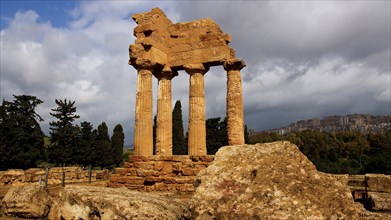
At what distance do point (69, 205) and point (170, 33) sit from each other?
1621 cm

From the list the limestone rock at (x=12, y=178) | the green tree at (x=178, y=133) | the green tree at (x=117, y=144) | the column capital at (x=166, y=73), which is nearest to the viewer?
the column capital at (x=166, y=73)

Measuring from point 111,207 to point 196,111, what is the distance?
1449cm

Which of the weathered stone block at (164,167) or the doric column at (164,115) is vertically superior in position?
the doric column at (164,115)

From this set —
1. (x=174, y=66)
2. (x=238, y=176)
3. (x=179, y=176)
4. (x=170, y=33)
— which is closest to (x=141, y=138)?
(x=179, y=176)

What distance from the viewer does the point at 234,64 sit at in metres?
18.3

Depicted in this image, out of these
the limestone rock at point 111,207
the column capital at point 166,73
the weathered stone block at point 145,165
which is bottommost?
the limestone rock at point 111,207

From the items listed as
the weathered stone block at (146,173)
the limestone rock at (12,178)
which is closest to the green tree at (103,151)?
the limestone rock at (12,178)

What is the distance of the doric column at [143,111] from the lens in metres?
17.9

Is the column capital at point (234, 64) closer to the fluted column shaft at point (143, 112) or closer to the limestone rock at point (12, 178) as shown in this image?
the fluted column shaft at point (143, 112)

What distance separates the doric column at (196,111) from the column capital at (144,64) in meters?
1.98

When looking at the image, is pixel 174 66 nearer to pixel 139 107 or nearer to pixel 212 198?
pixel 139 107

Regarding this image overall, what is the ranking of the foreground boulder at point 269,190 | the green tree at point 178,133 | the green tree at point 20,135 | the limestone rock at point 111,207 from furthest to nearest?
the green tree at point 178,133, the green tree at point 20,135, the limestone rock at point 111,207, the foreground boulder at point 269,190

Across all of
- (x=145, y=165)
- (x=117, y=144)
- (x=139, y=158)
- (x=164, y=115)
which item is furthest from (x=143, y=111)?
(x=117, y=144)

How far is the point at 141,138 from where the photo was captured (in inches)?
704
